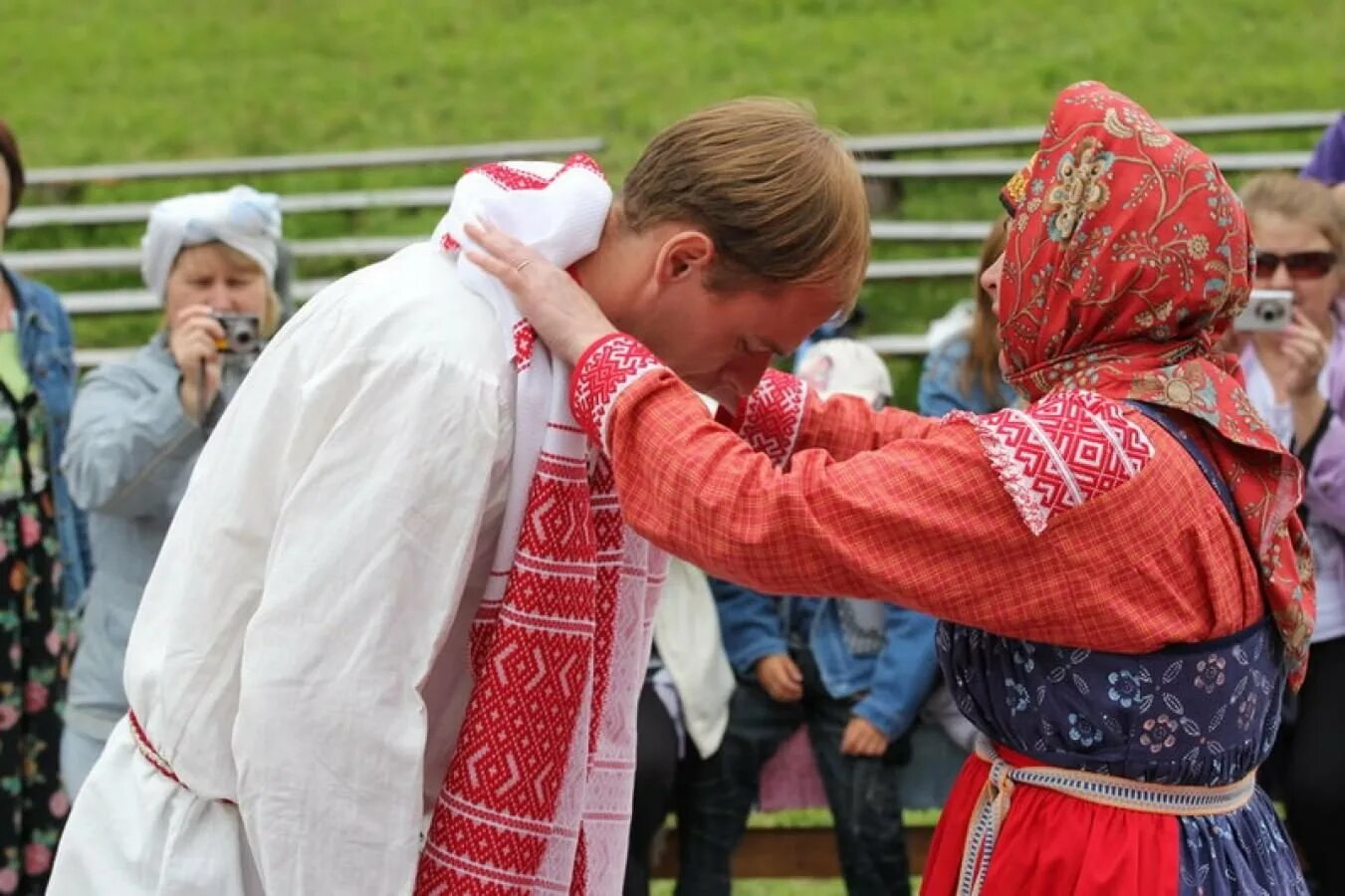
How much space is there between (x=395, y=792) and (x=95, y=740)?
2307mm

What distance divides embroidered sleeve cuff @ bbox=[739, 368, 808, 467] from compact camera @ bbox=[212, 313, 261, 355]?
179 cm

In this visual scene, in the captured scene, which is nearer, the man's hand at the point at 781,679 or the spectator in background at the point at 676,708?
the spectator in background at the point at 676,708

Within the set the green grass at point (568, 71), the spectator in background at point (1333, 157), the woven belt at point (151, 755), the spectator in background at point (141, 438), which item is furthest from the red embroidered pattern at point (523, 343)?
the green grass at point (568, 71)

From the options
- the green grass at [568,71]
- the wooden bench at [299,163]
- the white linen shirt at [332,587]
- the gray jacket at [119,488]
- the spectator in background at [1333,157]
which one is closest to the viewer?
the white linen shirt at [332,587]

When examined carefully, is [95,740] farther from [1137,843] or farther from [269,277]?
[1137,843]

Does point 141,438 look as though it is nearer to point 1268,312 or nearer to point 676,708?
point 676,708

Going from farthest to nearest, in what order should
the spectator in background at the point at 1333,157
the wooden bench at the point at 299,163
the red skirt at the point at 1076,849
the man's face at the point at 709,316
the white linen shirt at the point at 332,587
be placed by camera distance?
1. the wooden bench at the point at 299,163
2. the spectator in background at the point at 1333,157
3. the red skirt at the point at 1076,849
4. the man's face at the point at 709,316
5. the white linen shirt at the point at 332,587

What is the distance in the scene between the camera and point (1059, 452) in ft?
7.00

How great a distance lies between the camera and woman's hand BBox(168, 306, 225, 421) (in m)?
3.99

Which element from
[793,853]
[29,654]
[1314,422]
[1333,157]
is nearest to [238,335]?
[29,654]

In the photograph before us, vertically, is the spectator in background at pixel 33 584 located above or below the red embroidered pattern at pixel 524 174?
below

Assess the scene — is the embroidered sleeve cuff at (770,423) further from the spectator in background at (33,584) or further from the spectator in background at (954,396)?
the spectator in background at (33,584)

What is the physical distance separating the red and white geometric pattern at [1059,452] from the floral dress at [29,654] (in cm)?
300

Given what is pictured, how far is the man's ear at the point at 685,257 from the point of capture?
2168 mm
